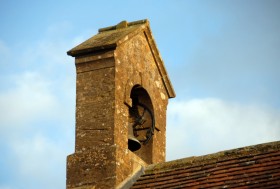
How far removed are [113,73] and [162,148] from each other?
2225mm

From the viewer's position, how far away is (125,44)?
1789 cm

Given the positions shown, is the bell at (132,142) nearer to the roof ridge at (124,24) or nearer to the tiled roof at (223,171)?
the tiled roof at (223,171)

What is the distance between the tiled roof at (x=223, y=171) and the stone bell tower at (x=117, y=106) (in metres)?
0.67

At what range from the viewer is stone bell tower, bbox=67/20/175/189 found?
16.9 m

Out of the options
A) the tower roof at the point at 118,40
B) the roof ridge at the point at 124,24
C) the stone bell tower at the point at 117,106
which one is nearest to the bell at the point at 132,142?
the stone bell tower at the point at 117,106

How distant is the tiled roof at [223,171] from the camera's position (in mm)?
15305

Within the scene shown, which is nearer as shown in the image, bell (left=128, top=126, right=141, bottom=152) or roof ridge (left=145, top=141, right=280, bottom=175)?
roof ridge (left=145, top=141, right=280, bottom=175)

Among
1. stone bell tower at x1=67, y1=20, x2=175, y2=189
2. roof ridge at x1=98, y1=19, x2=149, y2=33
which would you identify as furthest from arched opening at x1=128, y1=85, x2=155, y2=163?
roof ridge at x1=98, y1=19, x2=149, y2=33

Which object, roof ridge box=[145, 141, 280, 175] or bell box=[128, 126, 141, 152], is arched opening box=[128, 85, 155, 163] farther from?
roof ridge box=[145, 141, 280, 175]

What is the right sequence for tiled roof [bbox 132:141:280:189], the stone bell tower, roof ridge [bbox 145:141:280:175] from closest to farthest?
tiled roof [bbox 132:141:280:189]
roof ridge [bbox 145:141:280:175]
the stone bell tower

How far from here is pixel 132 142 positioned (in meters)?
18.0

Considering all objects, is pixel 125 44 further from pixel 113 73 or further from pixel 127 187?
pixel 127 187

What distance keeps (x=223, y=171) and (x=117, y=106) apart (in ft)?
8.04

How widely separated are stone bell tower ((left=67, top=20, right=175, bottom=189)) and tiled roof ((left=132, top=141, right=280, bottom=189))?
668 mm
